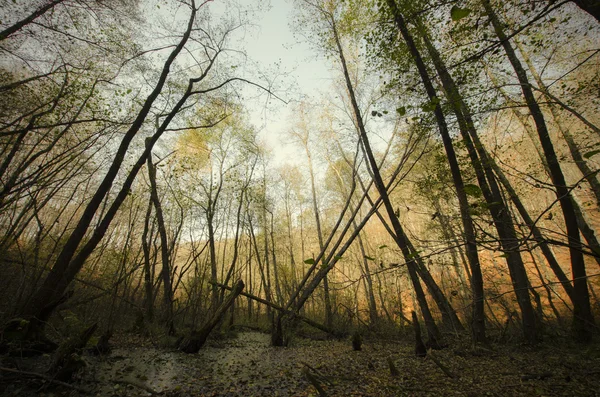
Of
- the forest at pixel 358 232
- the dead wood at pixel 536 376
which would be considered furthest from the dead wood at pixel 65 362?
the dead wood at pixel 536 376

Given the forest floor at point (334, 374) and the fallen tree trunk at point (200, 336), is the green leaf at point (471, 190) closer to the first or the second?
the forest floor at point (334, 374)

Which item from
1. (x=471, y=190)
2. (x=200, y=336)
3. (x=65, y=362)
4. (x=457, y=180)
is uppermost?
(x=457, y=180)

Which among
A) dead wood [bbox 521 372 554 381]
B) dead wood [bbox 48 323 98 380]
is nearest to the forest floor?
dead wood [bbox 521 372 554 381]

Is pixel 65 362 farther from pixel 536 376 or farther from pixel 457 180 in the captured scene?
pixel 457 180

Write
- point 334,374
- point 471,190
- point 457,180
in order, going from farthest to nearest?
point 457,180, point 334,374, point 471,190

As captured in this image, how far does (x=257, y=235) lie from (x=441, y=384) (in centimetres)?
1538

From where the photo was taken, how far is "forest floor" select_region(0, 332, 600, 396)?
306 centimetres

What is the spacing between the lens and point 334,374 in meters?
3.84

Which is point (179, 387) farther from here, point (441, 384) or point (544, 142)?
point (544, 142)

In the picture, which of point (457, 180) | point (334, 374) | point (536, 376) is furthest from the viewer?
point (457, 180)

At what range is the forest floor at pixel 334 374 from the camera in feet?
10.0

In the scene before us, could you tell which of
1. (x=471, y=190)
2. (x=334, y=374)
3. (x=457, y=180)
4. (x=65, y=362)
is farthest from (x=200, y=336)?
(x=457, y=180)

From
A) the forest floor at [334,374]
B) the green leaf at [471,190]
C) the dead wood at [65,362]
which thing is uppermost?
the green leaf at [471,190]

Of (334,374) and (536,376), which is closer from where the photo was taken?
(536,376)
